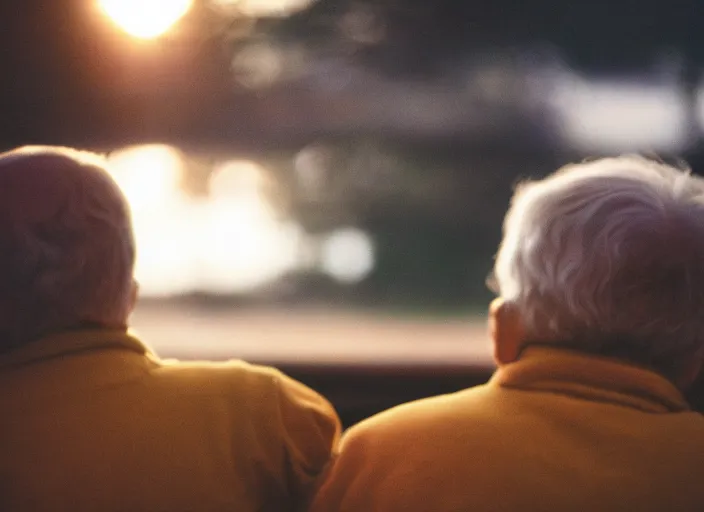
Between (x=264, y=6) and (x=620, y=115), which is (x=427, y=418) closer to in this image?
(x=620, y=115)

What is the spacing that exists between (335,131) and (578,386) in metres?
1.19

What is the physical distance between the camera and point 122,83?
2.21 metres

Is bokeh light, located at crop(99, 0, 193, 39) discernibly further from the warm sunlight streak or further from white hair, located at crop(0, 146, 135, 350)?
white hair, located at crop(0, 146, 135, 350)

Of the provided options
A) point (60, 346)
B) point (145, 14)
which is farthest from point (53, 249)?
point (145, 14)

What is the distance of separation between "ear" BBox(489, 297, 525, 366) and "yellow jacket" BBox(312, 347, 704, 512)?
0.06 metres

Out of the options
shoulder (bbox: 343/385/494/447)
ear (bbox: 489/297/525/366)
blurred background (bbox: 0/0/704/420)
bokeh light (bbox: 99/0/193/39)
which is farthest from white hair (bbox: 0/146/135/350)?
bokeh light (bbox: 99/0/193/39)

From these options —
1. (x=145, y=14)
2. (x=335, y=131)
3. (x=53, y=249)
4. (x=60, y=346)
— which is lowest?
A: (x=60, y=346)

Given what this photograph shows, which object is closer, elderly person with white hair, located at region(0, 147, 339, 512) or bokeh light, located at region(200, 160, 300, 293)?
elderly person with white hair, located at region(0, 147, 339, 512)

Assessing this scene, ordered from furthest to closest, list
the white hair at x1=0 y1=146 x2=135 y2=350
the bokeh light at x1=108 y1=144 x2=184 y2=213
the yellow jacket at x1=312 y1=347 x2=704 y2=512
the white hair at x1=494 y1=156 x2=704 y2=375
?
1. the bokeh light at x1=108 y1=144 x2=184 y2=213
2. the white hair at x1=0 y1=146 x2=135 y2=350
3. the white hair at x1=494 y1=156 x2=704 y2=375
4. the yellow jacket at x1=312 y1=347 x2=704 y2=512

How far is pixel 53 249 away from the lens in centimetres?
125

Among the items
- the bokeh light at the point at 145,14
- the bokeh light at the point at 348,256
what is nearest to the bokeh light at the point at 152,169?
the bokeh light at the point at 145,14

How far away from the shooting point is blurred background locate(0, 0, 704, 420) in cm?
211

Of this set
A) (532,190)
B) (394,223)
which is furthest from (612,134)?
(532,190)

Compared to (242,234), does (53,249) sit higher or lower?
higher
